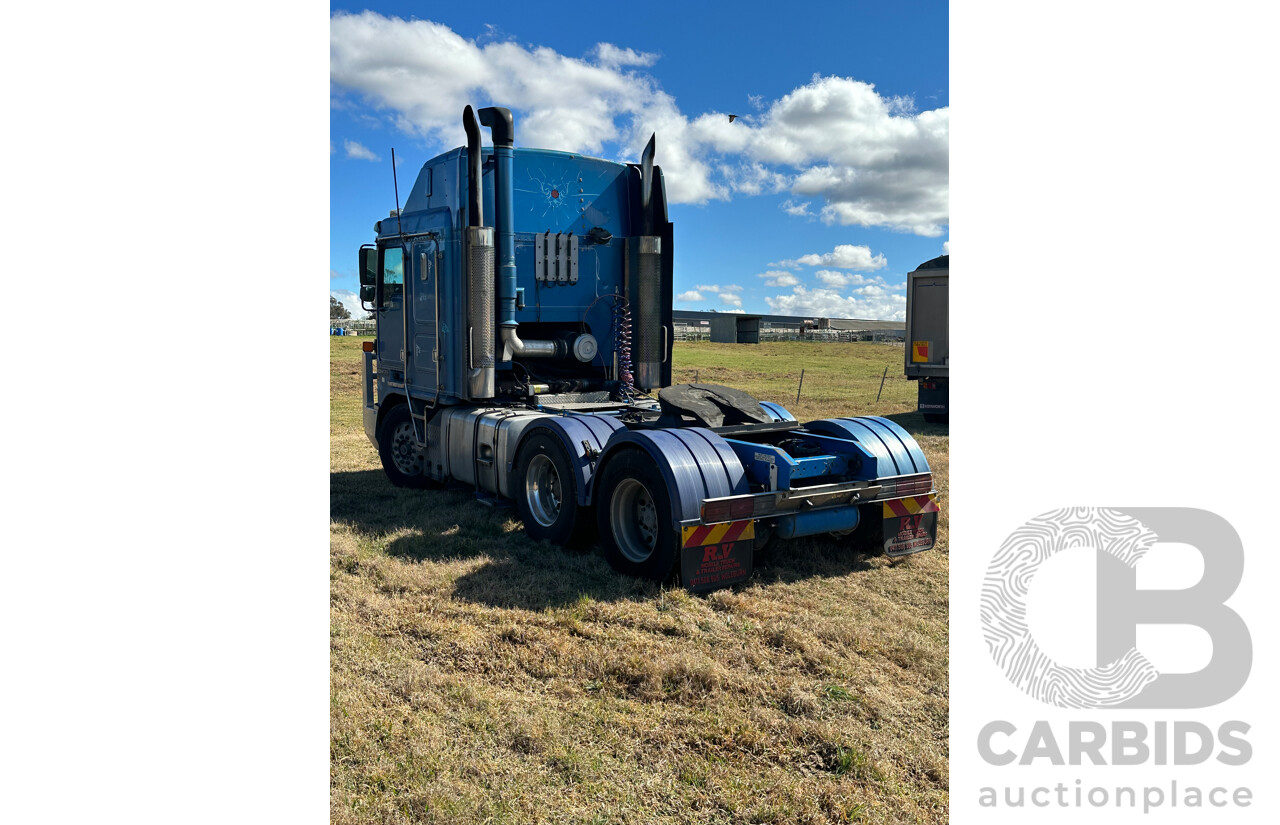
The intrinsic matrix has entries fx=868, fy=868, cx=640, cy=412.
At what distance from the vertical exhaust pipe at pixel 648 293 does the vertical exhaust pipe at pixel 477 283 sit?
1.63 metres

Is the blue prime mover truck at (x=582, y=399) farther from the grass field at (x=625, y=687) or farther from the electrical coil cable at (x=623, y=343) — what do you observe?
the grass field at (x=625, y=687)

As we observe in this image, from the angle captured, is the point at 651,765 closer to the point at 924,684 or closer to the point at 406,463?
the point at 924,684

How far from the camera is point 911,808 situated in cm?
319

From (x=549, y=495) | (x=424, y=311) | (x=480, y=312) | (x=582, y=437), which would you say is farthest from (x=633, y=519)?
(x=424, y=311)

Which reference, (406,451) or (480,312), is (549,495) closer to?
(480,312)

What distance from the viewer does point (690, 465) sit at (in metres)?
5.59

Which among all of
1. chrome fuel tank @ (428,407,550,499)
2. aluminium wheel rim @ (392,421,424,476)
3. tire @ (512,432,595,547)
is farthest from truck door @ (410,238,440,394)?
tire @ (512,432,595,547)

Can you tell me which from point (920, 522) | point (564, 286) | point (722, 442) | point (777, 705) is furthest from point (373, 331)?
point (777, 705)

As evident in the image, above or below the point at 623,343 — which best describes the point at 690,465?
below

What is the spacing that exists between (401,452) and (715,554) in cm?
527

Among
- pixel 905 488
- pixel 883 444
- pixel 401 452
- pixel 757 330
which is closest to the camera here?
pixel 905 488

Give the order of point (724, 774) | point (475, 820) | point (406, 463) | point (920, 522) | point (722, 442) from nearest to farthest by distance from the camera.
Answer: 1. point (475, 820)
2. point (724, 774)
3. point (722, 442)
4. point (920, 522)
5. point (406, 463)

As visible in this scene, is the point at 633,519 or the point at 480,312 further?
the point at 480,312

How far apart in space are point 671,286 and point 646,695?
564cm
